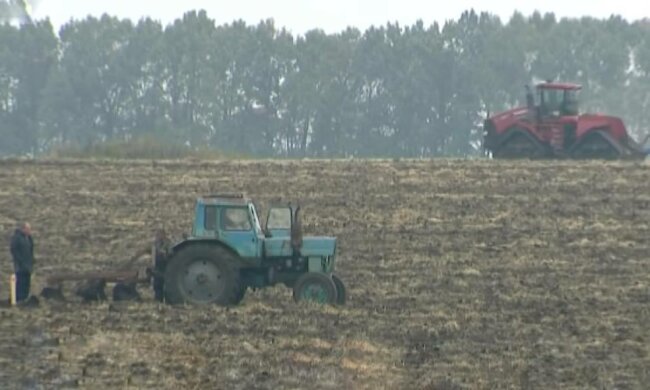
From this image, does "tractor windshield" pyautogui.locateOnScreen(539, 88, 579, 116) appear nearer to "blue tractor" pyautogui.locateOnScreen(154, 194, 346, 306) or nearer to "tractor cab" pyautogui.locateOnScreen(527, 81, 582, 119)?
"tractor cab" pyautogui.locateOnScreen(527, 81, 582, 119)

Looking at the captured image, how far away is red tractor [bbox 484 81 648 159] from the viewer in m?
41.8

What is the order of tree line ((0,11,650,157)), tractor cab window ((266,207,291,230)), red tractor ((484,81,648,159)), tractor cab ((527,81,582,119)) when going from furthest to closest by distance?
tree line ((0,11,650,157)) < tractor cab ((527,81,582,119)) < red tractor ((484,81,648,159)) < tractor cab window ((266,207,291,230))

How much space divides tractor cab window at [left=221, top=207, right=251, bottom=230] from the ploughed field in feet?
3.78

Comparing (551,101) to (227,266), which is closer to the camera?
(227,266)

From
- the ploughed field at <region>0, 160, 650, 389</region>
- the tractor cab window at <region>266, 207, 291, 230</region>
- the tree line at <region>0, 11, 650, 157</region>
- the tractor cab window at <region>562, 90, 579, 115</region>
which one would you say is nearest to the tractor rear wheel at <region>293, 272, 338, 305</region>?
the ploughed field at <region>0, 160, 650, 389</region>

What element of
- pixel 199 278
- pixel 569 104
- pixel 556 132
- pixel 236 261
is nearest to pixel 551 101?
pixel 569 104

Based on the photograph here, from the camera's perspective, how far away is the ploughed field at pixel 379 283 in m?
19.5

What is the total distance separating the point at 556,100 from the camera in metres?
43.3

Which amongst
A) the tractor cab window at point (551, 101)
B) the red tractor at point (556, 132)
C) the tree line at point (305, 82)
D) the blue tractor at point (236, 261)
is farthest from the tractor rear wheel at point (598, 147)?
the tree line at point (305, 82)

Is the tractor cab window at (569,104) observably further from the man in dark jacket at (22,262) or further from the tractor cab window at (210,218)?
the man in dark jacket at (22,262)

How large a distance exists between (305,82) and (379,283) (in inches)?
1791

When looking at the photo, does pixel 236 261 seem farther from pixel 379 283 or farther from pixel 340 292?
pixel 379 283

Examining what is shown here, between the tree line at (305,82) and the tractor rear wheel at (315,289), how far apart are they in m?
44.5

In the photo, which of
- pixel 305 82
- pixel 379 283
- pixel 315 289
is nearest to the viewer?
pixel 315 289
